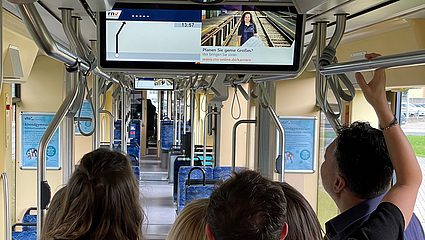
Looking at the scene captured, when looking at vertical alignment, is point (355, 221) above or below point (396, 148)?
below

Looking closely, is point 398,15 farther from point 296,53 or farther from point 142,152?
point 142,152

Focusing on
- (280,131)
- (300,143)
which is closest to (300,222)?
(280,131)

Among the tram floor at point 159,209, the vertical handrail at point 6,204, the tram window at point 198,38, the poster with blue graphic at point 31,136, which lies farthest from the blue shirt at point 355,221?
the poster with blue graphic at point 31,136

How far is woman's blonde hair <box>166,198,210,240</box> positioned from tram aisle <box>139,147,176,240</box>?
2.39 meters

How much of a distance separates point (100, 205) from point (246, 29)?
35.2 inches

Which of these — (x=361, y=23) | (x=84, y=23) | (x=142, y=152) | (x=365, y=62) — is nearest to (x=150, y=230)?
(x=84, y=23)

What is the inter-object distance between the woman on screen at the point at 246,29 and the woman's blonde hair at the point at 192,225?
687mm

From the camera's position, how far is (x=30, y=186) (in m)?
4.98

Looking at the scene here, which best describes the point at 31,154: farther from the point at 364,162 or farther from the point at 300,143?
the point at 364,162

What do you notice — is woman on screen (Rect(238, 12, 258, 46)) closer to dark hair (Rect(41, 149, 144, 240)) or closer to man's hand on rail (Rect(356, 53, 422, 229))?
man's hand on rail (Rect(356, 53, 422, 229))

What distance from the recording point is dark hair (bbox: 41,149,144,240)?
4.88 feet

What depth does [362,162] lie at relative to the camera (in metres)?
1.47

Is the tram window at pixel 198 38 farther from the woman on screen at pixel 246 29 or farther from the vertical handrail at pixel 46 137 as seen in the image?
the vertical handrail at pixel 46 137

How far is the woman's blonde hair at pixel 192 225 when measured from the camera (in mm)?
1414
